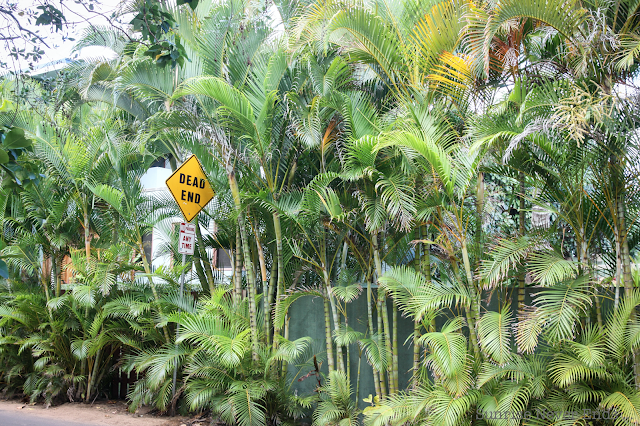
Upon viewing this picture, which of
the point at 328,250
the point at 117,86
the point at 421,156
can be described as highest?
the point at 117,86

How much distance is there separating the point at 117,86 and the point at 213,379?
3937 mm

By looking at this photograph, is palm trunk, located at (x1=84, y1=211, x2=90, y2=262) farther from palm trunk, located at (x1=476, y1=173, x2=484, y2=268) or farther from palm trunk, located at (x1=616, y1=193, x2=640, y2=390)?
palm trunk, located at (x1=616, y1=193, x2=640, y2=390)

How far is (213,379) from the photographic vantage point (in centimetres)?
607

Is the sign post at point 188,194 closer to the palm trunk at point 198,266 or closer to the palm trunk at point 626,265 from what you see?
the palm trunk at point 198,266

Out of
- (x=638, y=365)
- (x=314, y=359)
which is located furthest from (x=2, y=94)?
(x=638, y=365)

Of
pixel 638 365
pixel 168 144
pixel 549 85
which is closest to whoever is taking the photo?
pixel 638 365

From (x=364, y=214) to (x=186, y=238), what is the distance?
2.47 m

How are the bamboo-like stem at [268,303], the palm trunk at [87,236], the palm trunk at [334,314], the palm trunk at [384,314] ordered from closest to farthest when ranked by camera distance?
the palm trunk at [384,314], the palm trunk at [334,314], the bamboo-like stem at [268,303], the palm trunk at [87,236]

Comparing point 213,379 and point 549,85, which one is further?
point 213,379

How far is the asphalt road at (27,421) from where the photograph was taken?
662 centimetres

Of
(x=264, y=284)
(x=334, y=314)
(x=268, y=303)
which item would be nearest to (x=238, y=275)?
(x=264, y=284)

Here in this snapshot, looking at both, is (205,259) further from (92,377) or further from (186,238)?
(92,377)

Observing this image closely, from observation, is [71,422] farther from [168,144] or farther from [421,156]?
[421,156]

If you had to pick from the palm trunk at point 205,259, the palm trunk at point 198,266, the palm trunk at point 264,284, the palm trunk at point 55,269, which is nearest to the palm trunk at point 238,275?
the palm trunk at point 264,284
